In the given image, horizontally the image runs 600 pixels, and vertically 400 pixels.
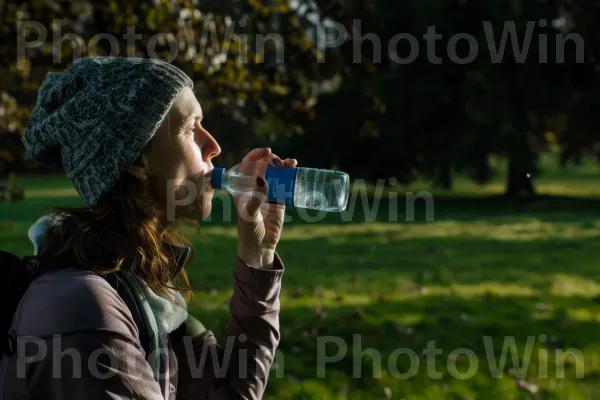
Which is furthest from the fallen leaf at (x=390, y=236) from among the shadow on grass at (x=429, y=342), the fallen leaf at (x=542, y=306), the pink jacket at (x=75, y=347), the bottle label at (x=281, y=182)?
the pink jacket at (x=75, y=347)

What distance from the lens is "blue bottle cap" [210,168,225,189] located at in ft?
7.39

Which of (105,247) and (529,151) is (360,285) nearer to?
(105,247)

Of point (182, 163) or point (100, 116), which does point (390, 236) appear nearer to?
point (182, 163)

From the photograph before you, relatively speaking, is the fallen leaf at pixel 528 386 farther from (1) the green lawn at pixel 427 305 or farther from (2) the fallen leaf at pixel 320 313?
(2) the fallen leaf at pixel 320 313

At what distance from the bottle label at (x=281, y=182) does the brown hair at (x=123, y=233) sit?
40 centimetres

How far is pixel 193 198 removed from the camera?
2234 millimetres

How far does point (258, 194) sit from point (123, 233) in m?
0.37

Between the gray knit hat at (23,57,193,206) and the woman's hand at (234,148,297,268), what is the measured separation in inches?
12.9

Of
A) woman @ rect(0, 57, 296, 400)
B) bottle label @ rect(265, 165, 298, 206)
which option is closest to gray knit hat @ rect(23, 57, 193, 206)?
woman @ rect(0, 57, 296, 400)

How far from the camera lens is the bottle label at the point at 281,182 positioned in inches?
99.7

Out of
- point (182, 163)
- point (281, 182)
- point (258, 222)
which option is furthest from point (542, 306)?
point (182, 163)

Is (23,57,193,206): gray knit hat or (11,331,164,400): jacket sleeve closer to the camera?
(11,331,164,400): jacket sleeve

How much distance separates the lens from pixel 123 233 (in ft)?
6.90

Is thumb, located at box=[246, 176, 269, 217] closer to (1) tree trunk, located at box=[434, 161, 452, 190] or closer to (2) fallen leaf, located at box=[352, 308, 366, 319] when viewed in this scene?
(2) fallen leaf, located at box=[352, 308, 366, 319]
